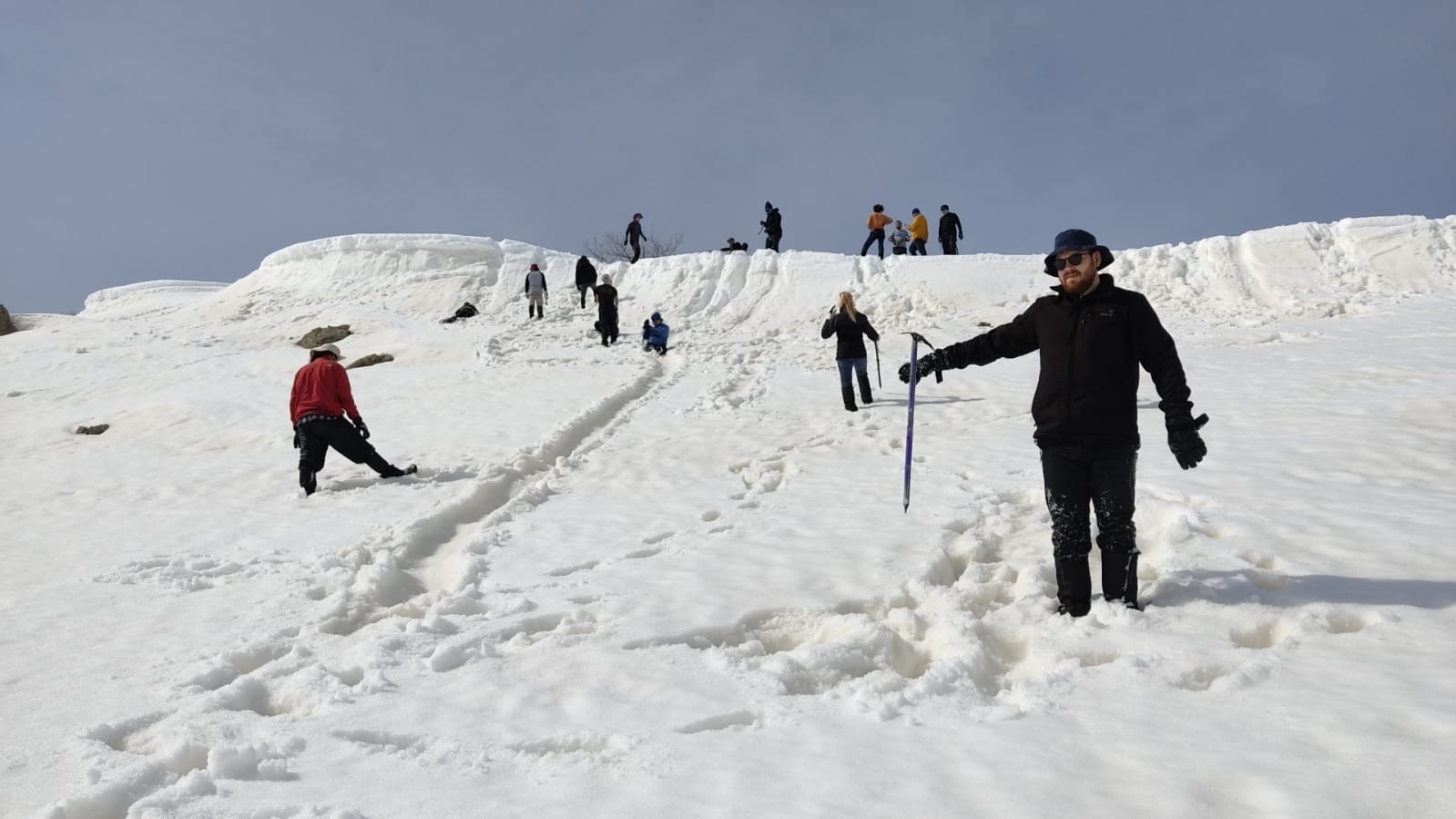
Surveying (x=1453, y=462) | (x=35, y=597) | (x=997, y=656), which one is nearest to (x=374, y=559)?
(x=35, y=597)

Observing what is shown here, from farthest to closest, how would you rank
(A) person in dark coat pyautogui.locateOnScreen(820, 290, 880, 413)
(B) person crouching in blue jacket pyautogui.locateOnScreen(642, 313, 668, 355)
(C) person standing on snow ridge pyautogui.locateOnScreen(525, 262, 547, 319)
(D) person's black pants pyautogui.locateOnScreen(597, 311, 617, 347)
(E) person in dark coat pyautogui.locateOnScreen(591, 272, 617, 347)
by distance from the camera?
1. (C) person standing on snow ridge pyautogui.locateOnScreen(525, 262, 547, 319)
2. (D) person's black pants pyautogui.locateOnScreen(597, 311, 617, 347)
3. (E) person in dark coat pyautogui.locateOnScreen(591, 272, 617, 347)
4. (B) person crouching in blue jacket pyautogui.locateOnScreen(642, 313, 668, 355)
5. (A) person in dark coat pyautogui.locateOnScreen(820, 290, 880, 413)

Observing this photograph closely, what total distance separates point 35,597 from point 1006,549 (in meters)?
6.55

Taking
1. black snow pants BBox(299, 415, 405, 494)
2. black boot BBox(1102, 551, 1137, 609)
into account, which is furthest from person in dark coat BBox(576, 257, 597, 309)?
black boot BBox(1102, 551, 1137, 609)

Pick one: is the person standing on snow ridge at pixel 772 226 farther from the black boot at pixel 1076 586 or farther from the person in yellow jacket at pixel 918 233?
the black boot at pixel 1076 586

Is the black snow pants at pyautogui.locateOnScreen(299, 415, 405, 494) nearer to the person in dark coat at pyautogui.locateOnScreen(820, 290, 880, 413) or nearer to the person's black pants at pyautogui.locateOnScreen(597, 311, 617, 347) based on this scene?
the person in dark coat at pyautogui.locateOnScreen(820, 290, 880, 413)

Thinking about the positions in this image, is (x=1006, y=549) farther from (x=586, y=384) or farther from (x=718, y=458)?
(x=586, y=384)

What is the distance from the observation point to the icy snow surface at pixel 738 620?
9.02 feet

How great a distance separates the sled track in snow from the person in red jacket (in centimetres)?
148

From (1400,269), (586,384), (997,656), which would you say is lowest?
(997,656)

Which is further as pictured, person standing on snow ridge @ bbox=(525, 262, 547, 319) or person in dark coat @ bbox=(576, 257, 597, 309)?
person in dark coat @ bbox=(576, 257, 597, 309)

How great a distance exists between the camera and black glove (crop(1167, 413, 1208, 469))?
362 cm

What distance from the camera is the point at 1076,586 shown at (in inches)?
155

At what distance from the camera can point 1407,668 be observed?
124 inches

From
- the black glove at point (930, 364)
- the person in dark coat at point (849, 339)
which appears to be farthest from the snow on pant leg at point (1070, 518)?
the person in dark coat at point (849, 339)
